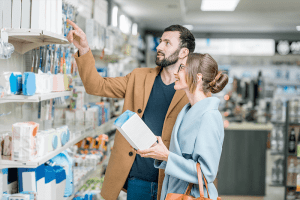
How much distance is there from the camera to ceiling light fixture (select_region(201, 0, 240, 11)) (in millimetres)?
6431

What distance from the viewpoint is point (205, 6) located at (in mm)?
6871

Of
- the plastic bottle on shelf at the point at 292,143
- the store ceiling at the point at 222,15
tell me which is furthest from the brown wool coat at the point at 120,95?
the store ceiling at the point at 222,15

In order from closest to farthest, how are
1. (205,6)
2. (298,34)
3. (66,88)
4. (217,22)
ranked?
1. (66,88)
2. (205,6)
3. (217,22)
4. (298,34)

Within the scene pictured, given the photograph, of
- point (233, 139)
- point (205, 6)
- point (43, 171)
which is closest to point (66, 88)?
point (43, 171)

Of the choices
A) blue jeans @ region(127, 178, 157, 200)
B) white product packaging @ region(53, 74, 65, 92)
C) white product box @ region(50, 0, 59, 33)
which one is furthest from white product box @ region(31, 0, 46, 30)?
blue jeans @ region(127, 178, 157, 200)

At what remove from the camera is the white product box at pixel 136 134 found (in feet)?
4.79

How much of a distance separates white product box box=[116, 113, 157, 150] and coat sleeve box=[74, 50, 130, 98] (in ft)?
2.13

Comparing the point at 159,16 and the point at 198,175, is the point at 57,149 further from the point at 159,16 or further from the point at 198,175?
the point at 159,16

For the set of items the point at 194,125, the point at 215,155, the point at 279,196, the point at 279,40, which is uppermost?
the point at 279,40

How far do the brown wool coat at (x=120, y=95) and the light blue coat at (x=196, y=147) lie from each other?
1.30 feet

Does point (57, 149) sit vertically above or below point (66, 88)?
below

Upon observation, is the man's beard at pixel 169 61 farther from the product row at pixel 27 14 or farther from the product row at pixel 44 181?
the product row at pixel 44 181

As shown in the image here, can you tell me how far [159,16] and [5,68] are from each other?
6095 mm

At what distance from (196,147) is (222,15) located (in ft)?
23.3
